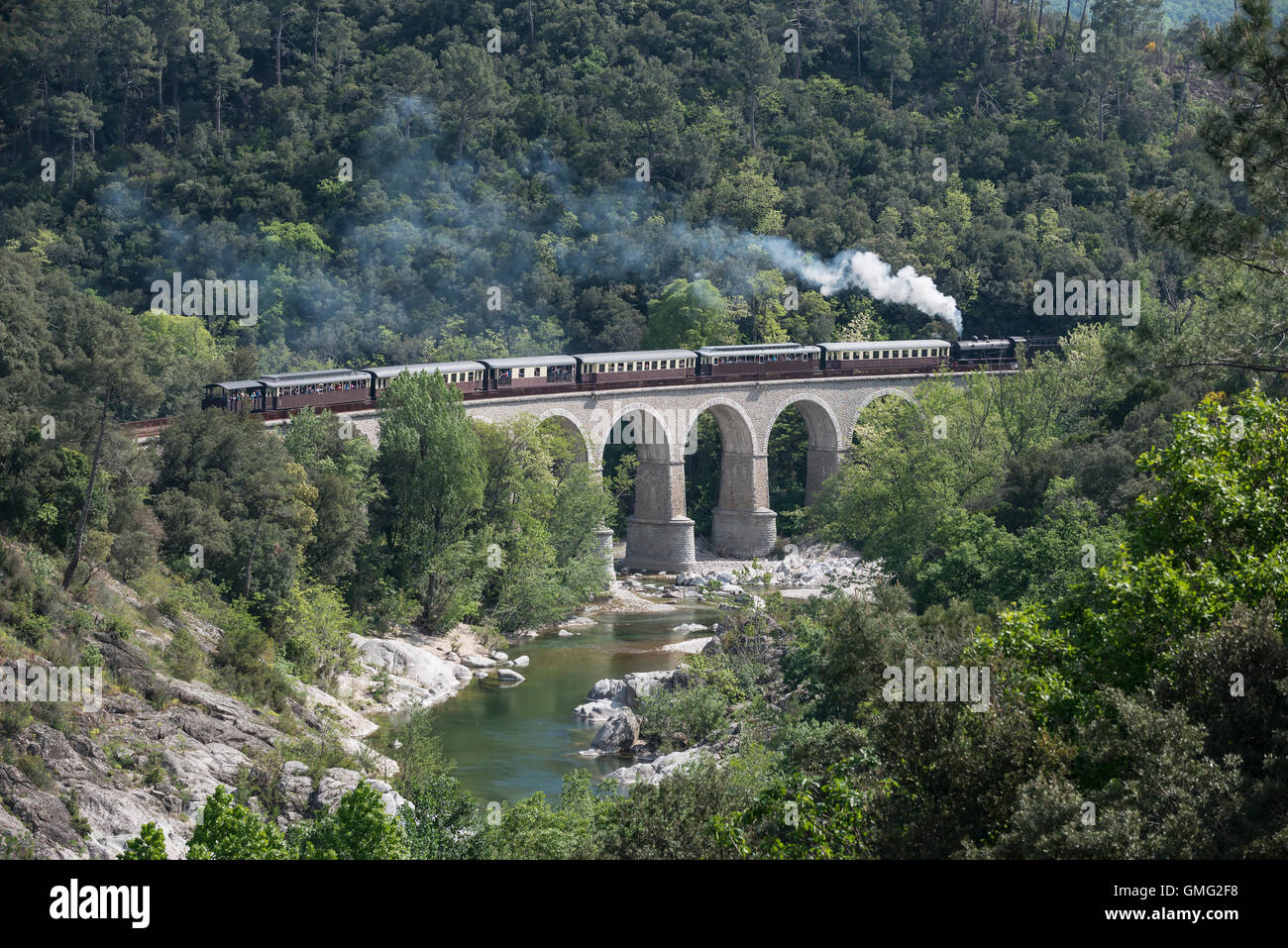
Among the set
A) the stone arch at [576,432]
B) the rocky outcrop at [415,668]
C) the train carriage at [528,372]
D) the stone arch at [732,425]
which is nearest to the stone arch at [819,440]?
the stone arch at [732,425]

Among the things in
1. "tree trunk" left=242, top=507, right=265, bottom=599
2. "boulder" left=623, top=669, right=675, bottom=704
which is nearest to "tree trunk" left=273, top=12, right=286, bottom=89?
"tree trunk" left=242, top=507, right=265, bottom=599

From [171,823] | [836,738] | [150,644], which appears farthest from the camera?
[150,644]

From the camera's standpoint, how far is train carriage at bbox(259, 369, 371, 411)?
5366cm

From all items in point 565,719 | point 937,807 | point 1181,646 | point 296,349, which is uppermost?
point 296,349

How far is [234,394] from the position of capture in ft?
173

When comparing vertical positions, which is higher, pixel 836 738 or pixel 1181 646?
pixel 1181 646

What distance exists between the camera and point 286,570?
144 feet

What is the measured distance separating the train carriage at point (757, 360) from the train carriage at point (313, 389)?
56.6 feet

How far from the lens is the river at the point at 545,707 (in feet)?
124

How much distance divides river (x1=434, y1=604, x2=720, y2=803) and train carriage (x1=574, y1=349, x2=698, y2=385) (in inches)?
426
